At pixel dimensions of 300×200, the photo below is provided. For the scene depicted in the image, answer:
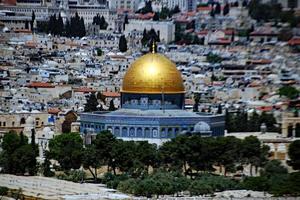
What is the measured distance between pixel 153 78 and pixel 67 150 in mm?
3233

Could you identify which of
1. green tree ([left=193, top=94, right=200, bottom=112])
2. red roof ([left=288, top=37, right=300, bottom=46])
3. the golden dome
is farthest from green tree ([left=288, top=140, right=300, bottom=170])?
green tree ([left=193, top=94, right=200, bottom=112])

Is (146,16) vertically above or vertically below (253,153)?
above

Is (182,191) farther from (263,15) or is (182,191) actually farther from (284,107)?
(284,107)

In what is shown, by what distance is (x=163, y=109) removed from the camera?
25.8 m

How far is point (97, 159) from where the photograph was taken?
882 inches

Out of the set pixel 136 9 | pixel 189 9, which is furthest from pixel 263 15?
pixel 136 9

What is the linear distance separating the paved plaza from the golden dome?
13.8ft

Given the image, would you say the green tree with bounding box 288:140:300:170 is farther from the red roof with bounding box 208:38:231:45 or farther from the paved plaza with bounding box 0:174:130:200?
the red roof with bounding box 208:38:231:45

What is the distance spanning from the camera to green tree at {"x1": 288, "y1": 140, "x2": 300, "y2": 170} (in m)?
21.7

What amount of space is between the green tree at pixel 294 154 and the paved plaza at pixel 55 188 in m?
2.33

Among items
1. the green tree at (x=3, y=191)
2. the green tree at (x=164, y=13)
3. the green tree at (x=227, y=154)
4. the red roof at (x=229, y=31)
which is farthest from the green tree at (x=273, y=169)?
the green tree at (x=164, y=13)

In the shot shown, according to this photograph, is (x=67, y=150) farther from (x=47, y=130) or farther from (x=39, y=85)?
(x=39, y=85)

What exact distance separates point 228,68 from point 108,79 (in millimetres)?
3204

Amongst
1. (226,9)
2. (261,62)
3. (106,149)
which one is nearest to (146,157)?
(106,149)
